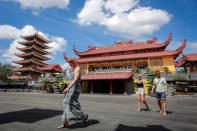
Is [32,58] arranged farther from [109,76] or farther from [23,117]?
[23,117]

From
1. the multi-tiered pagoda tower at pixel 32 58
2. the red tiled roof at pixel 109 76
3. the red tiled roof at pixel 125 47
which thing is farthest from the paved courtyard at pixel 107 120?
the multi-tiered pagoda tower at pixel 32 58

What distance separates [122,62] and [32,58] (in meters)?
26.4

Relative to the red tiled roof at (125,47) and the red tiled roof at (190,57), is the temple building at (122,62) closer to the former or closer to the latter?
the red tiled roof at (125,47)

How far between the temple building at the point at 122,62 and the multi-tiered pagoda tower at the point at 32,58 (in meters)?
14.9

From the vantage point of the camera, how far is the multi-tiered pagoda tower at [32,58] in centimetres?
3469

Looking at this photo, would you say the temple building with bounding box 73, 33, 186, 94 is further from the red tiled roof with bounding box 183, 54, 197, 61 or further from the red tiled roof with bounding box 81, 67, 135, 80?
the red tiled roof with bounding box 183, 54, 197, 61

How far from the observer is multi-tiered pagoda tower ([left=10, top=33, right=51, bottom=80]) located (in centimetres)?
3469

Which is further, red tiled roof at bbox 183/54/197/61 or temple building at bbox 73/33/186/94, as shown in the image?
temple building at bbox 73/33/186/94

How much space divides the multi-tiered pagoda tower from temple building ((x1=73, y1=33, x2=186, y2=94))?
587 inches

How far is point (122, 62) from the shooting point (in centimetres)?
2331

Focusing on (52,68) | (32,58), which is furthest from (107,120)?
(32,58)

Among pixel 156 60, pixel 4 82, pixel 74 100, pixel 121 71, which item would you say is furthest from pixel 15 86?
pixel 74 100

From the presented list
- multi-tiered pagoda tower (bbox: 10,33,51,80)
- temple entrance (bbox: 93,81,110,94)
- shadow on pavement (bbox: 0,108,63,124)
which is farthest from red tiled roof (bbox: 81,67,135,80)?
multi-tiered pagoda tower (bbox: 10,33,51,80)

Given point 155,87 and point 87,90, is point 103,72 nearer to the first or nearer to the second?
point 87,90
